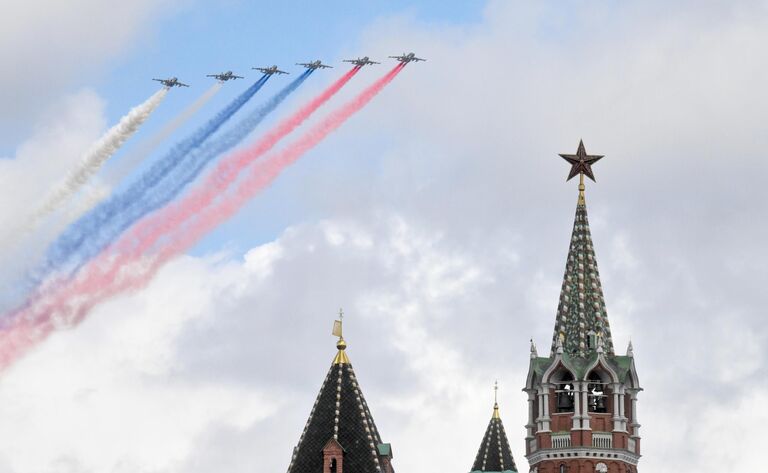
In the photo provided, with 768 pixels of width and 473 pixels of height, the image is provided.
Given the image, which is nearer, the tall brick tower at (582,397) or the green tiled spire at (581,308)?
the tall brick tower at (582,397)

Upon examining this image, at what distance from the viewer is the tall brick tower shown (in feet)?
609

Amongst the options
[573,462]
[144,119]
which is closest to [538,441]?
[573,462]

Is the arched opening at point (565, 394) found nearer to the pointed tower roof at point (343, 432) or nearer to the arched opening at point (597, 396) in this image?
the arched opening at point (597, 396)

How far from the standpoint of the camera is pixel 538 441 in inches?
7347

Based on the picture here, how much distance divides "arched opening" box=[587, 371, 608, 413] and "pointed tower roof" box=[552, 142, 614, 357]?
4.75 ft

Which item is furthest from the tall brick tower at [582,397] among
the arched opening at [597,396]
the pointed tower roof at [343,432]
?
the pointed tower roof at [343,432]

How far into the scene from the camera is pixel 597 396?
614 ft

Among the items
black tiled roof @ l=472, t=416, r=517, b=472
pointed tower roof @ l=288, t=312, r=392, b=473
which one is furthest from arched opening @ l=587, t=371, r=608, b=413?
pointed tower roof @ l=288, t=312, r=392, b=473

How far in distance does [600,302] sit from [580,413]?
24.3 feet

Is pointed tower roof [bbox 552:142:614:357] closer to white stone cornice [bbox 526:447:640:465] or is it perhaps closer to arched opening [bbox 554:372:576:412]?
arched opening [bbox 554:372:576:412]

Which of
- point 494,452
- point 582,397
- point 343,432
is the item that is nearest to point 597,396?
point 582,397

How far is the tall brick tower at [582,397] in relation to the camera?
186 m

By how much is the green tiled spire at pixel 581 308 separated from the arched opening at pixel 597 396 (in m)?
1.51

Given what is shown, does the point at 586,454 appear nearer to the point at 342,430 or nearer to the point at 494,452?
the point at 494,452
